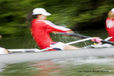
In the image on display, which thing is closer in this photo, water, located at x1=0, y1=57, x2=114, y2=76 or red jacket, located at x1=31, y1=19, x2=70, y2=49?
water, located at x1=0, y1=57, x2=114, y2=76

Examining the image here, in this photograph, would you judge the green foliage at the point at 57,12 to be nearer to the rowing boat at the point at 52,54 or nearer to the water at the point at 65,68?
the rowing boat at the point at 52,54

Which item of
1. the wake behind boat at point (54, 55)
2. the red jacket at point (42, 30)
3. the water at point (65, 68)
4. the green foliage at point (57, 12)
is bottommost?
the water at point (65, 68)

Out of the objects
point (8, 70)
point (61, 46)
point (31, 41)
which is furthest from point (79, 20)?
point (8, 70)

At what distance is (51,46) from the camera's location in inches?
311

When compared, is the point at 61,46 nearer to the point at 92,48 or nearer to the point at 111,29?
the point at 92,48

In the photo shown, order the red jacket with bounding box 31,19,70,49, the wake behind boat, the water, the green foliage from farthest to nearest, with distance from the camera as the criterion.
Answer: the green foliage → the red jacket with bounding box 31,19,70,49 → the wake behind boat → the water

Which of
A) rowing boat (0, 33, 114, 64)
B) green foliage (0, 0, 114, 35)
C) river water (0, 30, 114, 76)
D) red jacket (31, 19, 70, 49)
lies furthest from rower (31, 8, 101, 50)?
green foliage (0, 0, 114, 35)

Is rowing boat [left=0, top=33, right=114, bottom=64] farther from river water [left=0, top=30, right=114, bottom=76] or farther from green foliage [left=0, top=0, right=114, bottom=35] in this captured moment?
green foliage [left=0, top=0, right=114, bottom=35]

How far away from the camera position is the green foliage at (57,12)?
13.0 m

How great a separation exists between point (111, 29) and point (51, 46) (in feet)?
6.52

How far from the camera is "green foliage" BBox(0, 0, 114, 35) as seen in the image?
1297cm

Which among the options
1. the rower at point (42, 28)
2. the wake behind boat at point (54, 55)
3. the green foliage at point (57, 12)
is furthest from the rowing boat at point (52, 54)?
the green foliage at point (57, 12)

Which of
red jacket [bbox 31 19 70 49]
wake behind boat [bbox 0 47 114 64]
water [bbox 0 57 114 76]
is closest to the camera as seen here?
water [bbox 0 57 114 76]

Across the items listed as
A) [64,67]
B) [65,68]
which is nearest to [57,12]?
[64,67]
